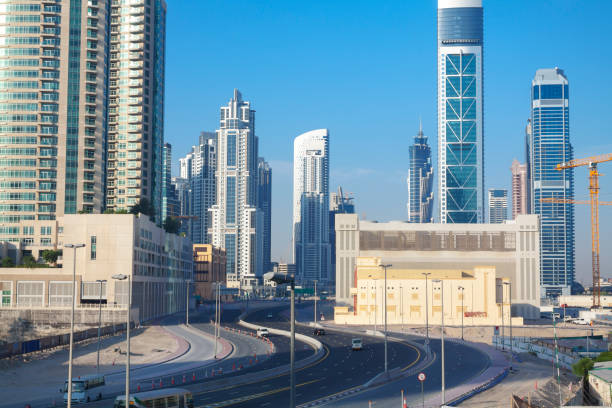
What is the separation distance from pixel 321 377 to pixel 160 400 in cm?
2806

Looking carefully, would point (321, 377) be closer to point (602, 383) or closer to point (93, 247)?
point (602, 383)

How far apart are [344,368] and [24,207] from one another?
120 m

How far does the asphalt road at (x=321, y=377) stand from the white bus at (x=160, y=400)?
139 inches

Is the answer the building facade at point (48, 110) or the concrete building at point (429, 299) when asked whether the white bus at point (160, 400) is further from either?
the building facade at point (48, 110)

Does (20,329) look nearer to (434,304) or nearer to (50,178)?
(50,178)

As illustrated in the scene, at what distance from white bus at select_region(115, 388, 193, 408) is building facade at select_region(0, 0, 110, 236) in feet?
436

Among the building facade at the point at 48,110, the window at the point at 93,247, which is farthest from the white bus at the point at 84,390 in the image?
the building facade at the point at 48,110

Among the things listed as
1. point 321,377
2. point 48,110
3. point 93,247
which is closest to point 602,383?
point 321,377

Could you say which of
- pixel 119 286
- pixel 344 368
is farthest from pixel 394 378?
pixel 119 286

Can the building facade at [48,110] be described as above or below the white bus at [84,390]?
above

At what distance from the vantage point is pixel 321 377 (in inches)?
3287

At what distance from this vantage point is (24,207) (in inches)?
7274

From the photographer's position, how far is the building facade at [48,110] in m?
185

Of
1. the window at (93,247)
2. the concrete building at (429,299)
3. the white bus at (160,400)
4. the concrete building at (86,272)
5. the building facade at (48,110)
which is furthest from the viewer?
the building facade at (48,110)
